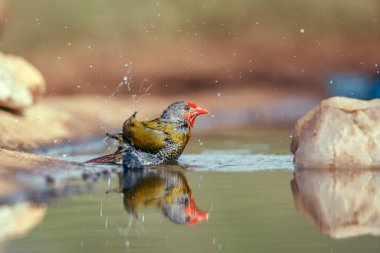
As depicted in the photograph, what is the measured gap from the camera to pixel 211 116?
19.8m

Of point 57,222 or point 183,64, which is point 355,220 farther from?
point 183,64

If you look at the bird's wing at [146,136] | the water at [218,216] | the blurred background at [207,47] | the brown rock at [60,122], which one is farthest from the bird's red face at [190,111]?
the blurred background at [207,47]

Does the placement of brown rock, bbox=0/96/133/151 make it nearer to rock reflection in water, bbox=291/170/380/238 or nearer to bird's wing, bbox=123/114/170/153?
bird's wing, bbox=123/114/170/153

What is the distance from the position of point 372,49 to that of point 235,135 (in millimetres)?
7880

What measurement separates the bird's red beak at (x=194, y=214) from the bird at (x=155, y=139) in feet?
10.7

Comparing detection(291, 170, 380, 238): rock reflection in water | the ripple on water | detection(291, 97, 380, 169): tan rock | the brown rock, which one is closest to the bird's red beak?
detection(291, 170, 380, 238): rock reflection in water

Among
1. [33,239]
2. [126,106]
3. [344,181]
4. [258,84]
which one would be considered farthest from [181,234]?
[258,84]

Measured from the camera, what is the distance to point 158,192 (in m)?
9.47

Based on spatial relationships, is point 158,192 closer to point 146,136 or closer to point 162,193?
point 162,193

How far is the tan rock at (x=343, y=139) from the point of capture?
10945mm

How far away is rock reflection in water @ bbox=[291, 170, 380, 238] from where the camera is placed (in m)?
7.45

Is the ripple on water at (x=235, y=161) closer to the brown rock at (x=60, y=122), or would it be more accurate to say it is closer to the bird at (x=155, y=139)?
the bird at (x=155, y=139)

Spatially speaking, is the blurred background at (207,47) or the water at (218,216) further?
the blurred background at (207,47)

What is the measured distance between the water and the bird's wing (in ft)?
0.97
